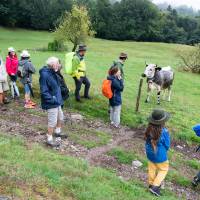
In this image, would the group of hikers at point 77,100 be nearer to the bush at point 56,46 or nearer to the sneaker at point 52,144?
the sneaker at point 52,144

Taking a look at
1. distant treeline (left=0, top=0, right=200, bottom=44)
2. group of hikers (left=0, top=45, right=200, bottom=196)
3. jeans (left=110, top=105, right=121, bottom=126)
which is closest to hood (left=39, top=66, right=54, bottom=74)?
group of hikers (left=0, top=45, right=200, bottom=196)

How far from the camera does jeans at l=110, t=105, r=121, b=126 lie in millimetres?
14584

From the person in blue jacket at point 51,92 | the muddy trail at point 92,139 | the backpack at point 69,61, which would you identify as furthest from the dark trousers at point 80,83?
the person in blue jacket at point 51,92

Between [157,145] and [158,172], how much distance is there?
0.76 m

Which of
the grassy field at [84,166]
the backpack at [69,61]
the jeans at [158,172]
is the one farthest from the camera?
the backpack at [69,61]

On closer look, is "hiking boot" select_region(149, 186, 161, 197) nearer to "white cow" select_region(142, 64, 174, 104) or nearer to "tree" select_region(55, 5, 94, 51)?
"white cow" select_region(142, 64, 174, 104)

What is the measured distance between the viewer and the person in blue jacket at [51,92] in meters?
11.4

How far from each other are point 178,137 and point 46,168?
7222mm

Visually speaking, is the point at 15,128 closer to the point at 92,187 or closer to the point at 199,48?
the point at 92,187

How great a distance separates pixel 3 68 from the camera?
15.6 meters

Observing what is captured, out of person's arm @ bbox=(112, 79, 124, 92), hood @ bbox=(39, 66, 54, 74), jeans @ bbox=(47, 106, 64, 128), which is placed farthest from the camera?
person's arm @ bbox=(112, 79, 124, 92)

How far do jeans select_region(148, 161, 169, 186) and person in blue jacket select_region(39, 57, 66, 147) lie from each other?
3233 mm

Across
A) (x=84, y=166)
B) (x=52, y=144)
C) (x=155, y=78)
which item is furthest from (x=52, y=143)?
(x=155, y=78)

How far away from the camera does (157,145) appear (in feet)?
31.6
